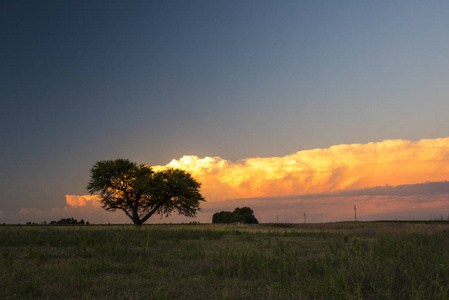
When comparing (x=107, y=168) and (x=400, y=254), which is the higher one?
(x=107, y=168)

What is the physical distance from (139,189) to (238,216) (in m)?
31.7

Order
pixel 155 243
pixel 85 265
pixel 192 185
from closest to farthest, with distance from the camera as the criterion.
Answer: pixel 85 265
pixel 155 243
pixel 192 185

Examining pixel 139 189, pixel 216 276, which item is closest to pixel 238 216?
pixel 139 189

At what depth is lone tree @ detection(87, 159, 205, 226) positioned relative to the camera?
157 ft

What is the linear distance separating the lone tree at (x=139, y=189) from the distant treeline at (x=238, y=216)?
23838mm

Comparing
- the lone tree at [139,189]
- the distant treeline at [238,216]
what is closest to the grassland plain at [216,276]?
the lone tree at [139,189]

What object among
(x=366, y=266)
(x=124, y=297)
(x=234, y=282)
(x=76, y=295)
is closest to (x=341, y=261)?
(x=366, y=266)

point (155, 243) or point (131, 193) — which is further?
point (131, 193)

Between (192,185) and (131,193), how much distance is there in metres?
8.85

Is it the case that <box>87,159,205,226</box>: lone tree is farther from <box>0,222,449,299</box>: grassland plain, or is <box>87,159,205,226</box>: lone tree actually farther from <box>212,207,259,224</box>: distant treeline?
<box>0,222,449,299</box>: grassland plain

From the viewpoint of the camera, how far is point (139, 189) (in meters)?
46.8

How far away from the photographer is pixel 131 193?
4888cm

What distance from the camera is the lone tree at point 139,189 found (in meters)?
47.8

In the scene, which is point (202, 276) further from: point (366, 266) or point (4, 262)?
point (4, 262)
